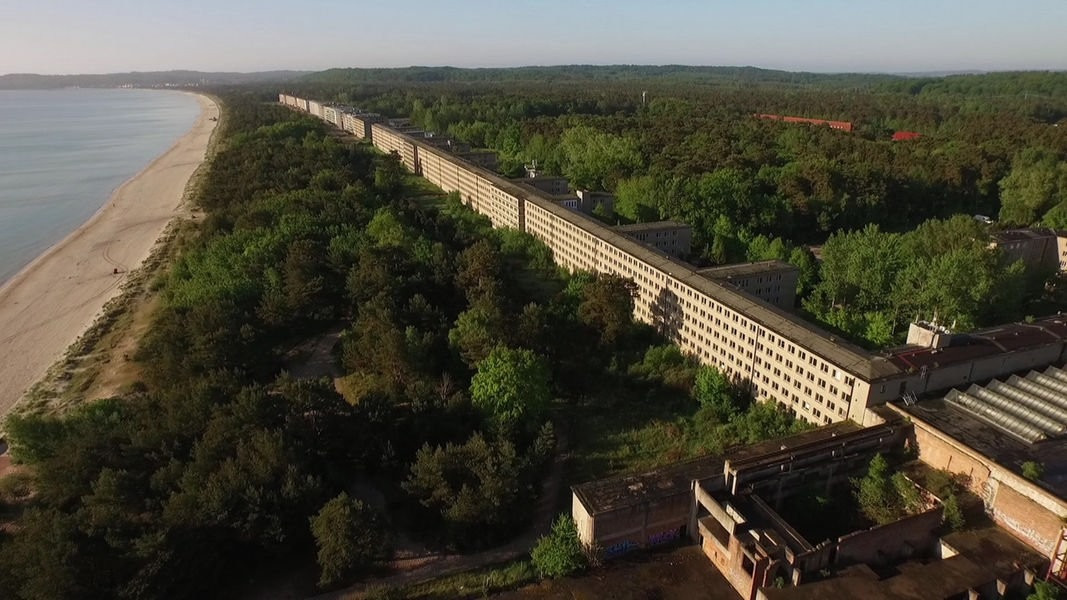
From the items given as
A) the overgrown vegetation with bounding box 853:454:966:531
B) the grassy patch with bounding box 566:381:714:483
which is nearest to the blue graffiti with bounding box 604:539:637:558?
the grassy patch with bounding box 566:381:714:483

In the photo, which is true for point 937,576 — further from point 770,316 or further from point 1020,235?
point 1020,235

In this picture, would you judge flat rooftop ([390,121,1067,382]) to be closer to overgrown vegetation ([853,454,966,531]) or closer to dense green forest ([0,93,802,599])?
dense green forest ([0,93,802,599])

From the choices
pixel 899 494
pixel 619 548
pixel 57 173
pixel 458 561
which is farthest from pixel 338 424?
pixel 57 173

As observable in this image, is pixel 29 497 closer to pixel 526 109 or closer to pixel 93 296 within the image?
pixel 93 296

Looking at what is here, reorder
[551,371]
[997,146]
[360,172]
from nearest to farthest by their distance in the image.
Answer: [551,371]
[997,146]
[360,172]

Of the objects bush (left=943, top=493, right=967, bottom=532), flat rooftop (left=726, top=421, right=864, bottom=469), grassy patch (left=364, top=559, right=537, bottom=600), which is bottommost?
grassy patch (left=364, top=559, right=537, bottom=600)

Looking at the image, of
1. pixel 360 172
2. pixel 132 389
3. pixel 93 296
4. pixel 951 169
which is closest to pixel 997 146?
pixel 951 169
